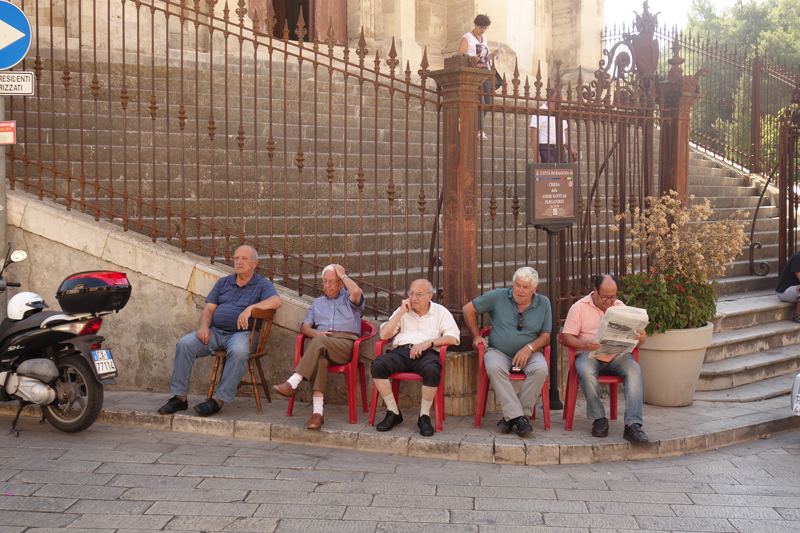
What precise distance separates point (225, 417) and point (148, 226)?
6.50 feet

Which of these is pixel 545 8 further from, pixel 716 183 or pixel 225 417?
pixel 225 417

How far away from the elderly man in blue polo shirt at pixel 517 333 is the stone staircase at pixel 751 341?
1910 mm

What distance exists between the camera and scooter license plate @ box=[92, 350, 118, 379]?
529cm

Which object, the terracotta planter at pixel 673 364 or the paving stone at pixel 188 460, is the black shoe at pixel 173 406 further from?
the terracotta planter at pixel 673 364

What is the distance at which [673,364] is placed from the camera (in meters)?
6.30

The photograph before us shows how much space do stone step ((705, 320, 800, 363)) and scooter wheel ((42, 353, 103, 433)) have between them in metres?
5.38

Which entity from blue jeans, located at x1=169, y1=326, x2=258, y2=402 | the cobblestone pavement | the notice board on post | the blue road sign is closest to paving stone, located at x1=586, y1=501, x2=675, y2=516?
the cobblestone pavement

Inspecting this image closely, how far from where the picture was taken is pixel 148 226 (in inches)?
261

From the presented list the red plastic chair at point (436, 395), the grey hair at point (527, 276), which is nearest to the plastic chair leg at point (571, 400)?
the grey hair at point (527, 276)

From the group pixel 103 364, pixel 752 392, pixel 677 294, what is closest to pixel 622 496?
pixel 677 294

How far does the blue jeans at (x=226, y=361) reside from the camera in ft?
18.7

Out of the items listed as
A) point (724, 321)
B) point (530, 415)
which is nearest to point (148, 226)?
point (530, 415)

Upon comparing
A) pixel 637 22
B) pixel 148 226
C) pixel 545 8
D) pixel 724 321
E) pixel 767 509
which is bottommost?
pixel 767 509

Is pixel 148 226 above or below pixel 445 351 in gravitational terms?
above
